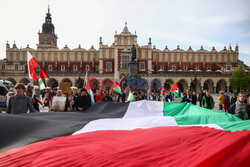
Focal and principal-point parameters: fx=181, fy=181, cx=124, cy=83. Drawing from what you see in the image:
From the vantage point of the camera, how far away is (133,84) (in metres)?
17.7

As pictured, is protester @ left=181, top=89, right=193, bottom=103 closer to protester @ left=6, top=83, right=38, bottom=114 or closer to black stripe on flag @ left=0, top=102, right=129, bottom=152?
black stripe on flag @ left=0, top=102, right=129, bottom=152

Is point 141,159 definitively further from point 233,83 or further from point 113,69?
point 233,83

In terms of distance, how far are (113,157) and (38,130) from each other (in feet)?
5.90

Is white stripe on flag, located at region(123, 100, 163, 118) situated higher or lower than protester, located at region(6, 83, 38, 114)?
lower

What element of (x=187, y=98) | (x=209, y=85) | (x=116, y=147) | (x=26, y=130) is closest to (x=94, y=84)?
(x=209, y=85)

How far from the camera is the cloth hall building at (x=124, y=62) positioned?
40.7m

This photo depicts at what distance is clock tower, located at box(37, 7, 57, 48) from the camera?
6260 centimetres

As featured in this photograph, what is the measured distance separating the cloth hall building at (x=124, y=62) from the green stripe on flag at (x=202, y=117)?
3431cm

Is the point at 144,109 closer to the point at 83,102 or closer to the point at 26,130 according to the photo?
the point at 83,102

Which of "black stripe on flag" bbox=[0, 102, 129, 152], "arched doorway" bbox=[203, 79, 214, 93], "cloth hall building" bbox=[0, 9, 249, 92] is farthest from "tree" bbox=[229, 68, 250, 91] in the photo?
"black stripe on flag" bbox=[0, 102, 129, 152]

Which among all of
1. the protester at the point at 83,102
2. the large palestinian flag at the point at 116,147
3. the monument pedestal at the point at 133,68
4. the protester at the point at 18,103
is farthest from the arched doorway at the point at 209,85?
the large palestinian flag at the point at 116,147

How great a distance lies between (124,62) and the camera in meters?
41.6

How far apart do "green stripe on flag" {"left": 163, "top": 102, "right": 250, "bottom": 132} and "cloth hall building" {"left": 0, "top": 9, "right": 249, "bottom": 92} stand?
113 ft

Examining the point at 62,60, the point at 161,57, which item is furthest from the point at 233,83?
the point at 62,60
